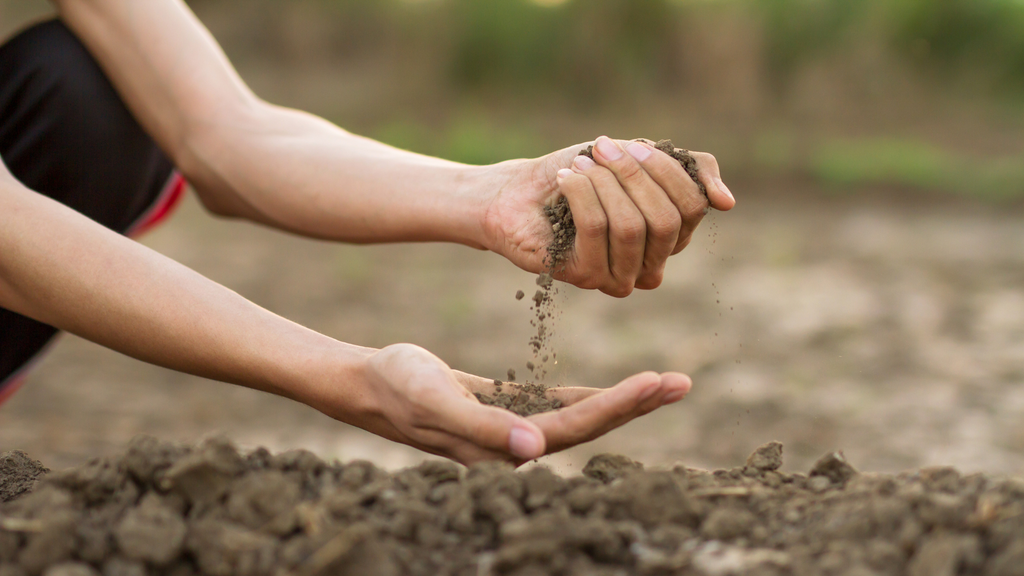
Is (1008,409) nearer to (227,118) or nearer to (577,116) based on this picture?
(227,118)

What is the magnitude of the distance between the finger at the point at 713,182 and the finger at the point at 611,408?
35 centimetres

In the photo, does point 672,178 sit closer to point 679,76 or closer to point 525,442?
point 525,442

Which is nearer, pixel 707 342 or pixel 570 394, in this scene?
pixel 570 394

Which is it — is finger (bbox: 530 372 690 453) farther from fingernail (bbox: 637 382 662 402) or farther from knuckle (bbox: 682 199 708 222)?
knuckle (bbox: 682 199 708 222)

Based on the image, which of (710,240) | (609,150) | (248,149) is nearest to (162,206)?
(248,149)

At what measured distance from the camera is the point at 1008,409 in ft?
9.62

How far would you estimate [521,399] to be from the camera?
1349 millimetres

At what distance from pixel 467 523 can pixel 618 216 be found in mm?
609

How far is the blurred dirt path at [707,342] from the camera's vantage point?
2787 mm

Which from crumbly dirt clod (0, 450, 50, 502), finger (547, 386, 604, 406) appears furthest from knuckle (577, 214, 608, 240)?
crumbly dirt clod (0, 450, 50, 502)

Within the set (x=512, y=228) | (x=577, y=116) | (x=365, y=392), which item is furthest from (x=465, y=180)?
(x=577, y=116)

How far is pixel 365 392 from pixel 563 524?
48cm

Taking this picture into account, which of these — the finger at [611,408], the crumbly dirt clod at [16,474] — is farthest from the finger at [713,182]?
the crumbly dirt clod at [16,474]

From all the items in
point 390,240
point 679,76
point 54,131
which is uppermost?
point 679,76
